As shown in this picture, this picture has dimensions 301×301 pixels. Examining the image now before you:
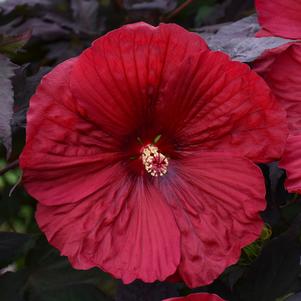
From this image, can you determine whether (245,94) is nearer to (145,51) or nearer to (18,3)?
(145,51)

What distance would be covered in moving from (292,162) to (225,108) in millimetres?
81

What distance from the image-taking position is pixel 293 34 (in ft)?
2.31

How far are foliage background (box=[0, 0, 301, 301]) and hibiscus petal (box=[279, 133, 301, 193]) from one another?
0.09 meters

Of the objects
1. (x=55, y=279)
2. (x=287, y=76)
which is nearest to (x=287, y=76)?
(x=287, y=76)

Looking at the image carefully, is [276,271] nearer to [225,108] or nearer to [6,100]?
[225,108]

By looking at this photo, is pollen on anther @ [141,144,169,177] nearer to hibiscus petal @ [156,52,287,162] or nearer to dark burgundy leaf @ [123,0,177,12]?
hibiscus petal @ [156,52,287,162]

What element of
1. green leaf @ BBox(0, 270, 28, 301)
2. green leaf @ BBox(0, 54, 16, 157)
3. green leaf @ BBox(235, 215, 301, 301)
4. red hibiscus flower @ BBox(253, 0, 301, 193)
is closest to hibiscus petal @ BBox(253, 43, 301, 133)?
red hibiscus flower @ BBox(253, 0, 301, 193)

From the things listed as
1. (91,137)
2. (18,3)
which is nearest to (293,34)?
(91,137)

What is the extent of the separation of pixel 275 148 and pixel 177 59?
12 centimetres

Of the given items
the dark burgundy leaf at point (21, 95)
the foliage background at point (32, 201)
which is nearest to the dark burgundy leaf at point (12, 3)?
the foliage background at point (32, 201)

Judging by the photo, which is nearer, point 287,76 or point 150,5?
point 287,76

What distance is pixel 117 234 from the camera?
0.66 m

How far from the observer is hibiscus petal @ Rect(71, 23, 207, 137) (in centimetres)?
62

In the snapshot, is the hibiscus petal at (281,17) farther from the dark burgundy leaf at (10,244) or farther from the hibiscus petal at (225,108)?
the dark burgundy leaf at (10,244)
